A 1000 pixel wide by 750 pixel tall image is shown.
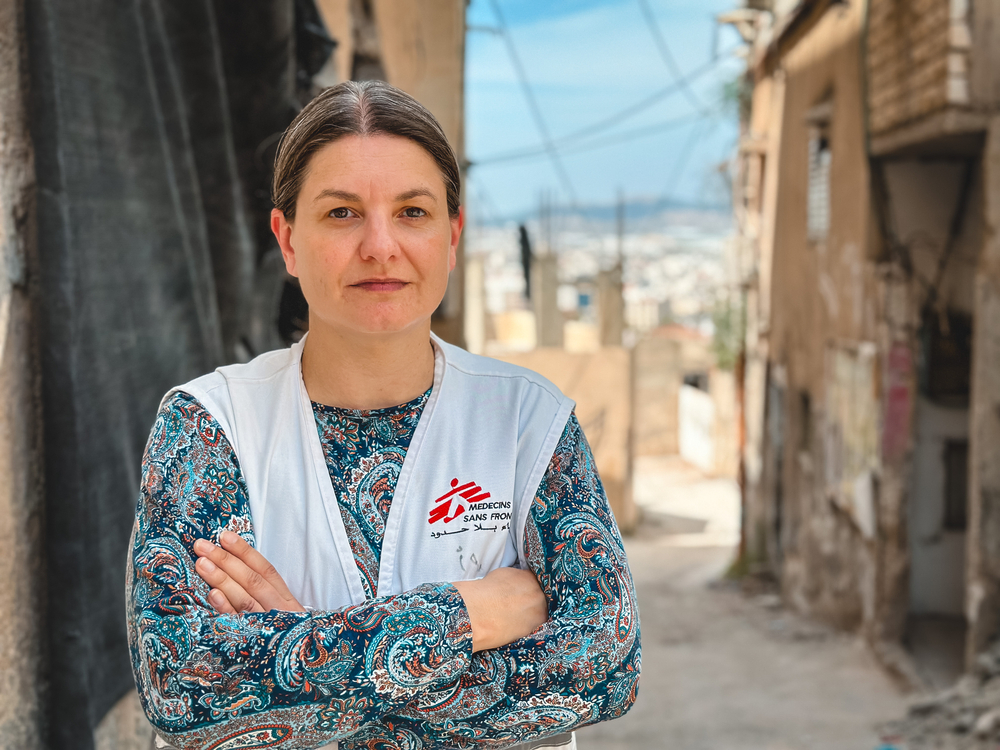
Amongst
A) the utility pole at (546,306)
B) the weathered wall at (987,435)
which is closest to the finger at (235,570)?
the weathered wall at (987,435)

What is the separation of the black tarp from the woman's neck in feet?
2.15

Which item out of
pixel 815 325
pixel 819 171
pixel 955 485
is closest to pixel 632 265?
pixel 819 171

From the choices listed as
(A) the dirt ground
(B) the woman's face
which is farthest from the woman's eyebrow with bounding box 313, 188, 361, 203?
(A) the dirt ground

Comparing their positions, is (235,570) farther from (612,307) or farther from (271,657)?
(612,307)

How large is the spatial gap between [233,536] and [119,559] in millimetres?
865

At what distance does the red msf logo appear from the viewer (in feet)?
4.89

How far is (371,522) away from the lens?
1477 millimetres

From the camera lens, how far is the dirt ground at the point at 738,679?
6.19 metres

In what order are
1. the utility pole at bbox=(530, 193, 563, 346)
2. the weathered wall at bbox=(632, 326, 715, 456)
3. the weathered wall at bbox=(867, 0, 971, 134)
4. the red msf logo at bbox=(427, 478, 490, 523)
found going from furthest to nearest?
the weathered wall at bbox=(632, 326, 715, 456) < the utility pole at bbox=(530, 193, 563, 346) < the weathered wall at bbox=(867, 0, 971, 134) < the red msf logo at bbox=(427, 478, 490, 523)

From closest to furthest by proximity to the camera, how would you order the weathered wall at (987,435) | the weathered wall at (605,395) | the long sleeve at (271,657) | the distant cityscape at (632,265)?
the long sleeve at (271,657), the weathered wall at (987,435), the weathered wall at (605,395), the distant cityscape at (632,265)

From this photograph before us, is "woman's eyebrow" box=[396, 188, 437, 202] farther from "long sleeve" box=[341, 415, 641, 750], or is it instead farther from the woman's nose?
"long sleeve" box=[341, 415, 641, 750]

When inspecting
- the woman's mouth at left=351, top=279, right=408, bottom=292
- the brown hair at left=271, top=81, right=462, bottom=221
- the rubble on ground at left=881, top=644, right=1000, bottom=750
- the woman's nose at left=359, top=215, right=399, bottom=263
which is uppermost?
the brown hair at left=271, top=81, right=462, bottom=221

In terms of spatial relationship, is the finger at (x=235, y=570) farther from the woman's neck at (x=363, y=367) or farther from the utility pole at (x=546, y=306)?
the utility pole at (x=546, y=306)

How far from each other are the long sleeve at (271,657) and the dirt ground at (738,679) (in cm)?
524
